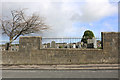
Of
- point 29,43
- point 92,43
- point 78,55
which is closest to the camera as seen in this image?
point 78,55

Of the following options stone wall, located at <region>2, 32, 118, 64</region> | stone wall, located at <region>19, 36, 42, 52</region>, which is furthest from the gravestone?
stone wall, located at <region>19, 36, 42, 52</region>

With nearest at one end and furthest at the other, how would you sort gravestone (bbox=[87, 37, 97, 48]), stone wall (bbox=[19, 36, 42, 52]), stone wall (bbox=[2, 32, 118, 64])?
stone wall (bbox=[2, 32, 118, 64])
stone wall (bbox=[19, 36, 42, 52])
gravestone (bbox=[87, 37, 97, 48])

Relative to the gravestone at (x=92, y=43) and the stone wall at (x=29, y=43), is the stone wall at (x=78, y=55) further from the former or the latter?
the gravestone at (x=92, y=43)

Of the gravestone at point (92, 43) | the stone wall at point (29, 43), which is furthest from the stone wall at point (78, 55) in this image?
the gravestone at point (92, 43)

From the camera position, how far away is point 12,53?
1206 cm

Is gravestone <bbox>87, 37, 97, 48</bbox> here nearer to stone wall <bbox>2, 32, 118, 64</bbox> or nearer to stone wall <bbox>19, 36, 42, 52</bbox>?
stone wall <bbox>2, 32, 118, 64</bbox>

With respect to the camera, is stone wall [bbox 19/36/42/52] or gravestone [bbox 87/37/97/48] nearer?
stone wall [bbox 19/36/42/52]

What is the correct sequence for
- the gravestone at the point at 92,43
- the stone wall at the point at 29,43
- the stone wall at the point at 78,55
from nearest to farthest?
the stone wall at the point at 78,55, the stone wall at the point at 29,43, the gravestone at the point at 92,43

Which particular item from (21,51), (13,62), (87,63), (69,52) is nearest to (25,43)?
(21,51)

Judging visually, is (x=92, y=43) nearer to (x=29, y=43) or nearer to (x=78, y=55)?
(x=78, y=55)

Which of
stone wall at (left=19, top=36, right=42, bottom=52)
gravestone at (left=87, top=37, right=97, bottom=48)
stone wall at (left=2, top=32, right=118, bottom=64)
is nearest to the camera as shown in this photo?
stone wall at (left=2, top=32, right=118, bottom=64)

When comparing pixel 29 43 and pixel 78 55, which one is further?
pixel 29 43

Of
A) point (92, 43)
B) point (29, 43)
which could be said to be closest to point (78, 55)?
point (29, 43)

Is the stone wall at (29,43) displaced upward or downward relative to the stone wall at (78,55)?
upward
